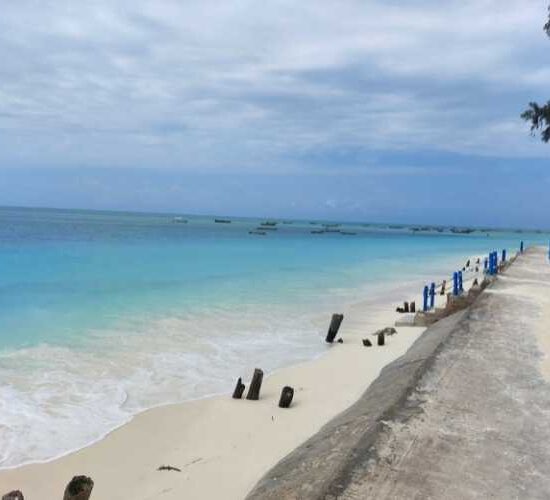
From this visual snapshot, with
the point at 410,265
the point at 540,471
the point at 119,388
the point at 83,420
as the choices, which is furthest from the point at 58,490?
the point at 410,265

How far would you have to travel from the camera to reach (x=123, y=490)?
6.12 metres

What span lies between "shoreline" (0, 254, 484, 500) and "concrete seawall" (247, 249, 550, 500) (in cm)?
91

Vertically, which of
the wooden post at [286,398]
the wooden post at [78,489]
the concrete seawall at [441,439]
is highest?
the concrete seawall at [441,439]

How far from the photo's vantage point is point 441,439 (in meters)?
5.11

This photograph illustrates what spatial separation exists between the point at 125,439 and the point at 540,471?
202 inches

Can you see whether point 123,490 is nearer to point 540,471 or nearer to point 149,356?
point 540,471

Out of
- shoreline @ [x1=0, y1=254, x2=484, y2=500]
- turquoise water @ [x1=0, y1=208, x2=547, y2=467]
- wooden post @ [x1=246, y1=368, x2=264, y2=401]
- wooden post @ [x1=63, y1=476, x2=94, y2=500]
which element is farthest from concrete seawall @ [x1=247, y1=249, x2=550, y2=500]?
turquoise water @ [x1=0, y1=208, x2=547, y2=467]

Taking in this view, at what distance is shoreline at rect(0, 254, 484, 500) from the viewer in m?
6.25

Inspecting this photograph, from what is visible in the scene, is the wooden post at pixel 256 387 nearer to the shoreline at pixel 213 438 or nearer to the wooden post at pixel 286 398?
the shoreline at pixel 213 438

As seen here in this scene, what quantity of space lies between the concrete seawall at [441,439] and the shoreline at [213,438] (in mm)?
906

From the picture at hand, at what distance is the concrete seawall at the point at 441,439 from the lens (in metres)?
4.25

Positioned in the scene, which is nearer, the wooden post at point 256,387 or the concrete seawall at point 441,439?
the concrete seawall at point 441,439

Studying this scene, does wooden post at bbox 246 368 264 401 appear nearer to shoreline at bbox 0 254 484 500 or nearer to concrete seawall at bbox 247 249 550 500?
shoreline at bbox 0 254 484 500

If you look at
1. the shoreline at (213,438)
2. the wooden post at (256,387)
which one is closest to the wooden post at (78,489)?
the shoreline at (213,438)
